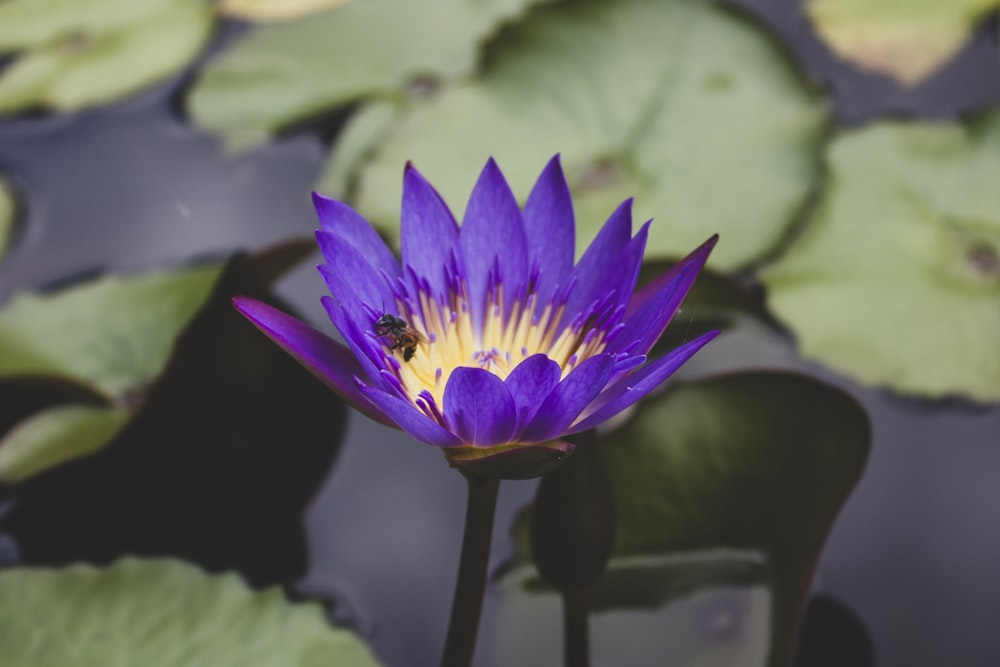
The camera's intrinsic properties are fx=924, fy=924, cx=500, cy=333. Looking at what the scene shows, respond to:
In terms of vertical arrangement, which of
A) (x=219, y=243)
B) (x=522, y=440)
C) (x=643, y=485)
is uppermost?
(x=522, y=440)

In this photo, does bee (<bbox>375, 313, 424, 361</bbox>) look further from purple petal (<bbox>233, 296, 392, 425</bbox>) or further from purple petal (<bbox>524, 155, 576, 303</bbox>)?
purple petal (<bbox>524, 155, 576, 303</bbox>)

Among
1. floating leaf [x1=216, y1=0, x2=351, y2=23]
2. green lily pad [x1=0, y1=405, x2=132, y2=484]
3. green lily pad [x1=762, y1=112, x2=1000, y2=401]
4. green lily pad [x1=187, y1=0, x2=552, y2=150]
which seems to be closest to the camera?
green lily pad [x1=0, y1=405, x2=132, y2=484]

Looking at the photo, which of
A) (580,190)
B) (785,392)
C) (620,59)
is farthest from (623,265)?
(620,59)

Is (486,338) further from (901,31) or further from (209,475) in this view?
(901,31)

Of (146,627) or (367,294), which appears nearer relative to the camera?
(367,294)

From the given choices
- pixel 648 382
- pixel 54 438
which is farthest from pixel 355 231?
pixel 54 438

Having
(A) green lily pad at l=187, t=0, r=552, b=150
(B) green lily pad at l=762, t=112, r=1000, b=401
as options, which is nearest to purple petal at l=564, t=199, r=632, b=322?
(B) green lily pad at l=762, t=112, r=1000, b=401

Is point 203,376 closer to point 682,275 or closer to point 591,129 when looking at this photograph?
point 682,275
